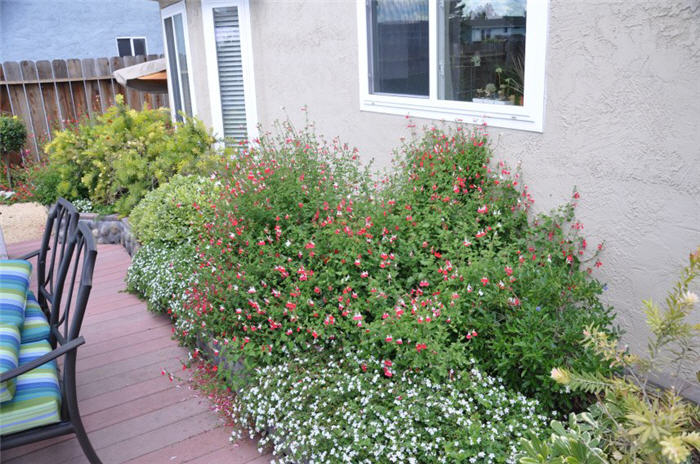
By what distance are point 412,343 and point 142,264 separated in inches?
121

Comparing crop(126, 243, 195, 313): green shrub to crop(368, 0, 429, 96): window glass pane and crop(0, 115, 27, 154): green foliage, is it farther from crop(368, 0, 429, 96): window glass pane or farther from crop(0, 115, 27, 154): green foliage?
crop(0, 115, 27, 154): green foliage

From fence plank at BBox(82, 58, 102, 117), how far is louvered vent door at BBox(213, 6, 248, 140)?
3955mm

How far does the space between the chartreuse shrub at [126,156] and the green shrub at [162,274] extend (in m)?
1.49

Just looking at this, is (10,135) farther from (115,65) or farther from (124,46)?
(124,46)

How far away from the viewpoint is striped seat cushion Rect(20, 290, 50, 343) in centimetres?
281

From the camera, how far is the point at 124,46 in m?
12.8

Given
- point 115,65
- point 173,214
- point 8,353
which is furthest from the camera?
point 115,65

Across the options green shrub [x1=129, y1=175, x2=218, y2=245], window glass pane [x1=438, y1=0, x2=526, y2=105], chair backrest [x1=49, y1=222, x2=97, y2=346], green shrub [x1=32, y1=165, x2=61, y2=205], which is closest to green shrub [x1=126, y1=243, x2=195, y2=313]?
green shrub [x1=129, y1=175, x2=218, y2=245]

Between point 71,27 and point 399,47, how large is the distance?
10.2 metres

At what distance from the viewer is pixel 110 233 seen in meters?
6.59

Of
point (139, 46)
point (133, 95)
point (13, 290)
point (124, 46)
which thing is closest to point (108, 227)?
point (13, 290)

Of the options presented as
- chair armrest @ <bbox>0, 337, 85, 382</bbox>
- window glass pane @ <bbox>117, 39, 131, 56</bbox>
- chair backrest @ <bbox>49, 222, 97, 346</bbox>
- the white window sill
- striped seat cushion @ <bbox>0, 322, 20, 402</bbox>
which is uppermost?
window glass pane @ <bbox>117, 39, 131, 56</bbox>

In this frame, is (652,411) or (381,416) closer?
(652,411)

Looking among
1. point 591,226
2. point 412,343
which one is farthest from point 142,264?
point 591,226
